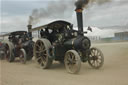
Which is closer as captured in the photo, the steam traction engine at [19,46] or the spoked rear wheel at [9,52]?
the steam traction engine at [19,46]

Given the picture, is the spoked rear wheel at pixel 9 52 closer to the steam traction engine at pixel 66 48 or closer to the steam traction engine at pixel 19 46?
the steam traction engine at pixel 19 46

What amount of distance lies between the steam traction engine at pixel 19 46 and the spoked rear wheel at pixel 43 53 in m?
1.47

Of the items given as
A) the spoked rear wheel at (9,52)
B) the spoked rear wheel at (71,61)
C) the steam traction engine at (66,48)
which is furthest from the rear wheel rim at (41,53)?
the spoked rear wheel at (9,52)

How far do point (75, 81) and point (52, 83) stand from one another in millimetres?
632

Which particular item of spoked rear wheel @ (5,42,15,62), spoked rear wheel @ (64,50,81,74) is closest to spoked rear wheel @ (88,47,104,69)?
spoked rear wheel @ (64,50,81,74)

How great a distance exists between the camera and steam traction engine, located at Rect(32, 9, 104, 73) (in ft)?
20.1

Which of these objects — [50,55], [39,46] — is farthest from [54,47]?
[39,46]

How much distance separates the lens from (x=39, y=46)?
7.27 metres

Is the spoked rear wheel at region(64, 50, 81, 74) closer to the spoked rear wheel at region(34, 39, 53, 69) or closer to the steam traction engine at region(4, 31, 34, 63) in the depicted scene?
the spoked rear wheel at region(34, 39, 53, 69)

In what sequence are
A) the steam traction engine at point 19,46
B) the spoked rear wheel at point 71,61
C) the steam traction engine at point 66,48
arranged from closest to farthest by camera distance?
the spoked rear wheel at point 71,61, the steam traction engine at point 66,48, the steam traction engine at point 19,46

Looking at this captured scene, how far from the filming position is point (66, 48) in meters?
6.70

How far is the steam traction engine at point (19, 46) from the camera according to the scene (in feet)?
30.0

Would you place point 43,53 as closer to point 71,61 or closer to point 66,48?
point 66,48

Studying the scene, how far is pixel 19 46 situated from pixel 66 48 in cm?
368
